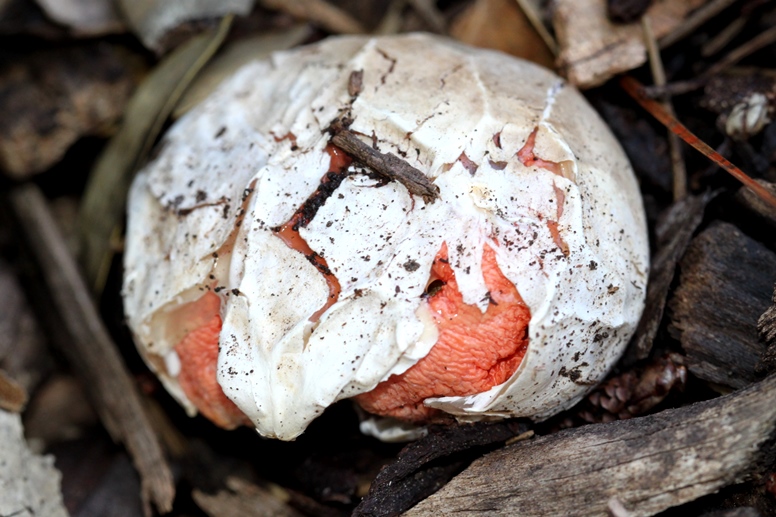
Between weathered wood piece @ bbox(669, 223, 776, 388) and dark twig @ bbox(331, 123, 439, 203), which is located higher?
dark twig @ bbox(331, 123, 439, 203)

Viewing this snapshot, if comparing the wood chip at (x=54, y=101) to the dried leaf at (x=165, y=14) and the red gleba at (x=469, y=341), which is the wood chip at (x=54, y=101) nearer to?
the dried leaf at (x=165, y=14)

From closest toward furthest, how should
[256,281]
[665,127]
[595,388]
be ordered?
[256,281] → [595,388] → [665,127]

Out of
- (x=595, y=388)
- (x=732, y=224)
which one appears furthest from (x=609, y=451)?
(x=732, y=224)

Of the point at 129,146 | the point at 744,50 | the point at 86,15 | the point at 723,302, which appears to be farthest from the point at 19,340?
the point at 744,50

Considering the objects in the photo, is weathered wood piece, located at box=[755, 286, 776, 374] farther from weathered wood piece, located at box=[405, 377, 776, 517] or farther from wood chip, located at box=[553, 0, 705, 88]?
wood chip, located at box=[553, 0, 705, 88]

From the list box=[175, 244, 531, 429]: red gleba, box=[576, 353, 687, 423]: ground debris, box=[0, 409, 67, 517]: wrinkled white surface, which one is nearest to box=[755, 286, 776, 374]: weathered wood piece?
box=[576, 353, 687, 423]: ground debris

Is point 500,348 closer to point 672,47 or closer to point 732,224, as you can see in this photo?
point 732,224
